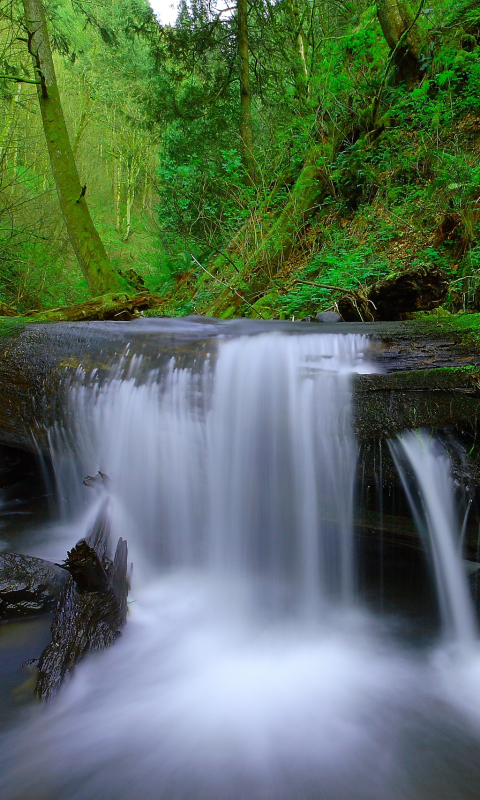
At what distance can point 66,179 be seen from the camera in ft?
25.9

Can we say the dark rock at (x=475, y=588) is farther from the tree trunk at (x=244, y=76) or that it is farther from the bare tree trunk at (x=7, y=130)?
the bare tree trunk at (x=7, y=130)

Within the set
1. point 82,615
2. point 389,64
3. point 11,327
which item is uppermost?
point 389,64

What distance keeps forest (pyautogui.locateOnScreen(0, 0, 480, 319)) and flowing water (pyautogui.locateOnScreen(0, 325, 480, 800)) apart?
2178 mm

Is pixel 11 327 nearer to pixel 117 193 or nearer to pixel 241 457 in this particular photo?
pixel 241 457

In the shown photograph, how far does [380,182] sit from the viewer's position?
699cm

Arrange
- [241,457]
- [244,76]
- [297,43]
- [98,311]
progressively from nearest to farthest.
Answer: [241,457] → [98,311] → [297,43] → [244,76]

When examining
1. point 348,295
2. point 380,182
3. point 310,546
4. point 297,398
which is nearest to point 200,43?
point 380,182

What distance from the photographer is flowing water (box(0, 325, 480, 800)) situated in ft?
6.17

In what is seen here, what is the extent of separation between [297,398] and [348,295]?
2.35 meters

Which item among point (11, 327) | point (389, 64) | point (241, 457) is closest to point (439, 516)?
point (241, 457)

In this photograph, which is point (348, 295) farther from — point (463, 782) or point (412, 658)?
point (463, 782)

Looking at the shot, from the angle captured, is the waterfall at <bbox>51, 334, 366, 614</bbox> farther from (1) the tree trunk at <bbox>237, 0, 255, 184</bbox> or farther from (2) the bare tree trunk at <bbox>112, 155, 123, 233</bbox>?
(2) the bare tree trunk at <bbox>112, 155, 123, 233</bbox>

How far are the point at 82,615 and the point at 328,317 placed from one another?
373 centimetres

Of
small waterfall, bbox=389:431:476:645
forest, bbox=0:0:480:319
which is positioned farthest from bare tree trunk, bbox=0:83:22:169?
small waterfall, bbox=389:431:476:645
